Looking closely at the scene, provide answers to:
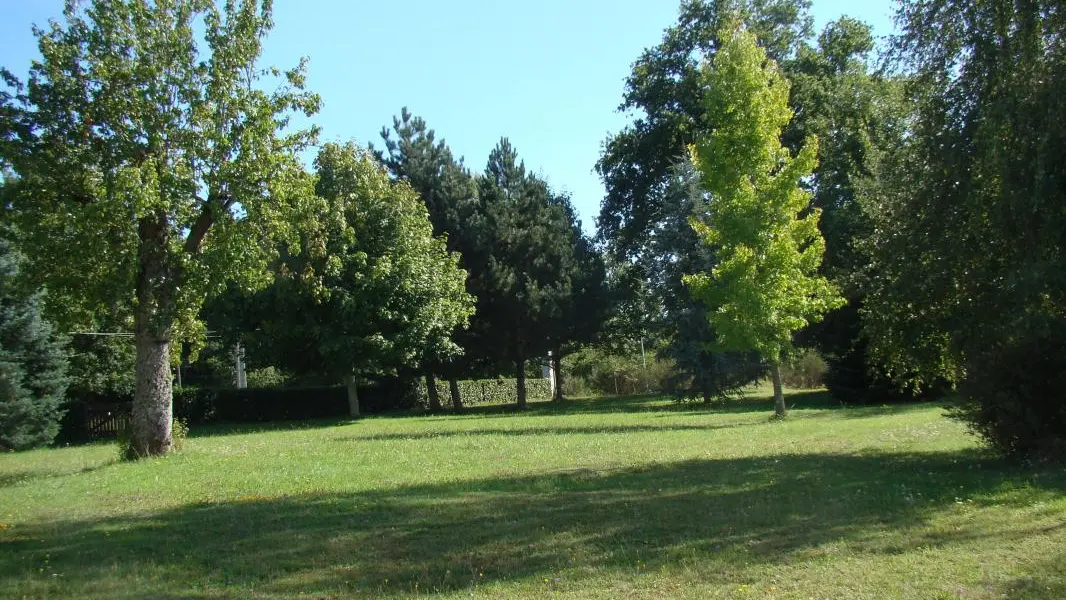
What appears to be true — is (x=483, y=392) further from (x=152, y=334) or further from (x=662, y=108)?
(x=152, y=334)

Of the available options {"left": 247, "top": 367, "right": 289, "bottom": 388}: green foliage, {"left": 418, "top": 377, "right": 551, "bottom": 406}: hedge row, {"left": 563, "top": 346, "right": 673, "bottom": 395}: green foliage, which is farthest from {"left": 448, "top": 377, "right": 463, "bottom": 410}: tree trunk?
{"left": 563, "top": 346, "right": 673, "bottom": 395}: green foliage

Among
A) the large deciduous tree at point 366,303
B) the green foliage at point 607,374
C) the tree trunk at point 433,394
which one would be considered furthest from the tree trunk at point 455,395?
the green foliage at point 607,374

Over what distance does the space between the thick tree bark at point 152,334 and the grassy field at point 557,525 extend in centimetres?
128

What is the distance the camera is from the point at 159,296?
19.2 m

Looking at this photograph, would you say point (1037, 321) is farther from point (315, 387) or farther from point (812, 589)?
point (315, 387)

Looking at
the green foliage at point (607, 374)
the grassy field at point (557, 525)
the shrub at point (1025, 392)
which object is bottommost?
the grassy field at point (557, 525)

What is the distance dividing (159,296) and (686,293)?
23351 mm

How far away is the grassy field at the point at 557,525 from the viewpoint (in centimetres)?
723

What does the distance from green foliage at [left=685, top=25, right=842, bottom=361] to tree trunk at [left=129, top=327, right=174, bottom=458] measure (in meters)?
15.9

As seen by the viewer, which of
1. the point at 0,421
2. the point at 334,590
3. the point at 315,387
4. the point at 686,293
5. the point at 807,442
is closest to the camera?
the point at 334,590

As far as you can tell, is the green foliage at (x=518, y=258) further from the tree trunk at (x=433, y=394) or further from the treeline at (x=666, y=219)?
the tree trunk at (x=433, y=394)

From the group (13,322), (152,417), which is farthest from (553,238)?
(152,417)

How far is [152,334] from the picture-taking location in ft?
63.0

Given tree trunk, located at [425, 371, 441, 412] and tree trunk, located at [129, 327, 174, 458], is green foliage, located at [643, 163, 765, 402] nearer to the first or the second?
tree trunk, located at [425, 371, 441, 412]
